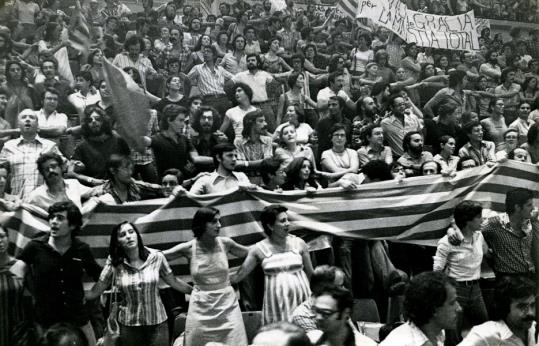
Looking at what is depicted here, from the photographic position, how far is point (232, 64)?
1415 cm

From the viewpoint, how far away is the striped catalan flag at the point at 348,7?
1628 cm

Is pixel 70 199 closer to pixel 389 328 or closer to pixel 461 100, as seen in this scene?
pixel 389 328

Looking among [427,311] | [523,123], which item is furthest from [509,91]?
[427,311]

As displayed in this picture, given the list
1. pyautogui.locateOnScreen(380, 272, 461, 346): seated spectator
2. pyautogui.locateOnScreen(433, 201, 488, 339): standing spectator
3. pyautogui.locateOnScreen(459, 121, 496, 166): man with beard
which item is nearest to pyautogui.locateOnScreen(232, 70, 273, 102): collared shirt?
pyautogui.locateOnScreen(459, 121, 496, 166): man with beard

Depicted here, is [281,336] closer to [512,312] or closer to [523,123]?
[512,312]

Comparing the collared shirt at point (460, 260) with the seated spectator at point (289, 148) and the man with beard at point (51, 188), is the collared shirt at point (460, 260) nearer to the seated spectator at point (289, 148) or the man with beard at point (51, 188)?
the seated spectator at point (289, 148)

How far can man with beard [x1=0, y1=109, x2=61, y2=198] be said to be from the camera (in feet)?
29.7

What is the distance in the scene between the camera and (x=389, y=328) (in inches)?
297

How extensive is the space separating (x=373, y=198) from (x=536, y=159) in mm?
2794

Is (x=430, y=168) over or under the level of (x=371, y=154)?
under

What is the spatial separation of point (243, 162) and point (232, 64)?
425cm

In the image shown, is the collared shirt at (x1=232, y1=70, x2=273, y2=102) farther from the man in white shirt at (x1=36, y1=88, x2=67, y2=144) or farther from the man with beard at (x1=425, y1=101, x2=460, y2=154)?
the man in white shirt at (x1=36, y1=88, x2=67, y2=144)

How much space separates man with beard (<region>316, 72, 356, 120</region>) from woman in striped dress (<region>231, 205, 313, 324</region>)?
4855mm

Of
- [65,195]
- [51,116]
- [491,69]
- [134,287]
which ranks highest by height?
[491,69]
